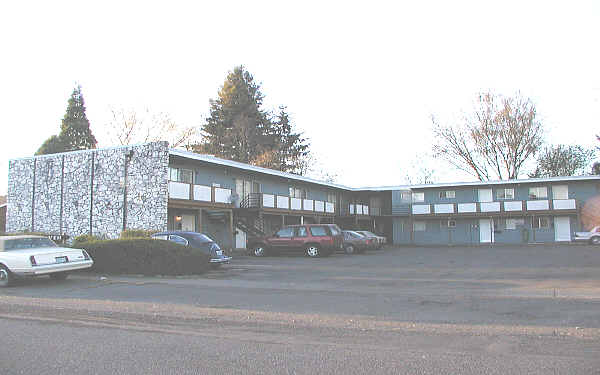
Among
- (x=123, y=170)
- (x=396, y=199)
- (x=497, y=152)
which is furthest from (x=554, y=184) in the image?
(x=123, y=170)

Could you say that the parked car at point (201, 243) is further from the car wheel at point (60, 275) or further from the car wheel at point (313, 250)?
the car wheel at point (313, 250)

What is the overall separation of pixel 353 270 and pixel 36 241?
985 centimetres

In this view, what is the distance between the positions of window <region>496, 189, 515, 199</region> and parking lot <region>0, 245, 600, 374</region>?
87.5 feet

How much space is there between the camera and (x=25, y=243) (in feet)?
43.8

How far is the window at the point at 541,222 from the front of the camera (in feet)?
132

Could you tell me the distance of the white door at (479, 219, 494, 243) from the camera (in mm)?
41781

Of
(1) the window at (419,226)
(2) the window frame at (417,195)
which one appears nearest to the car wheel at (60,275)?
(2) the window frame at (417,195)

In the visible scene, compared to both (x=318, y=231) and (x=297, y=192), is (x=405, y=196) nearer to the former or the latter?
(x=297, y=192)

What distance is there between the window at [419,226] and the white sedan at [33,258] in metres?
34.2

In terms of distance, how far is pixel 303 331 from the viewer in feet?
24.6

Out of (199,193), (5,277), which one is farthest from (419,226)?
(5,277)

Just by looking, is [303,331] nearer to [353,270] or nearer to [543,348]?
[543,348]

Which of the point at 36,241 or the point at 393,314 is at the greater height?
the point at 36,241

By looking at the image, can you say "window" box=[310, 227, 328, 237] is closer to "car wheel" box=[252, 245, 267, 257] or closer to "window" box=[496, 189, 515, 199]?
"car wheel" box=[252, 245, 267, 257]
